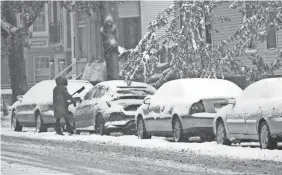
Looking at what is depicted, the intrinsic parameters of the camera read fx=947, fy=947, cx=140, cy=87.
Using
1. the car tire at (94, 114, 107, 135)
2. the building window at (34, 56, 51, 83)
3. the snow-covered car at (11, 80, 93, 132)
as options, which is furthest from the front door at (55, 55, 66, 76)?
the car tire at (94, 114, 107, 135)

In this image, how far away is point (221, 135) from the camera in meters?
20.7

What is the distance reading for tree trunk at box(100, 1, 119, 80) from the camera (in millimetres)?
34594

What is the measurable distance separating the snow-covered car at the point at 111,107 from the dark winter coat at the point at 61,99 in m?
0.43

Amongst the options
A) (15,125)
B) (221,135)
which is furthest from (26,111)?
(221,135)

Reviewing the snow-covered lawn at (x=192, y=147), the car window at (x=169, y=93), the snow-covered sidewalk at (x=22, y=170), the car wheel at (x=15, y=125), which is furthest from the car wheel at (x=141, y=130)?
the car wheel at (x=15, y=125)

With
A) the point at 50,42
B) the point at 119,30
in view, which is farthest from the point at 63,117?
the point at 50,42

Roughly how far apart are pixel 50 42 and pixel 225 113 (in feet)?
144

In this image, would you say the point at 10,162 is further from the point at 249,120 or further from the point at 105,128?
the point at 105,128

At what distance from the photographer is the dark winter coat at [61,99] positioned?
92.4ft

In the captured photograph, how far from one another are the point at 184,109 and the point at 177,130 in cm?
60

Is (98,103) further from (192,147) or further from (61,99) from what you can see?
(192,147)

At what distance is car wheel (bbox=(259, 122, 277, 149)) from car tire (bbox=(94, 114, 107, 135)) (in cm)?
847

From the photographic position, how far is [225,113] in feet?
67.5

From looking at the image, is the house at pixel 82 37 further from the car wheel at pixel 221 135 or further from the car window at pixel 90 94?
the car wheel at pixel 221 135
